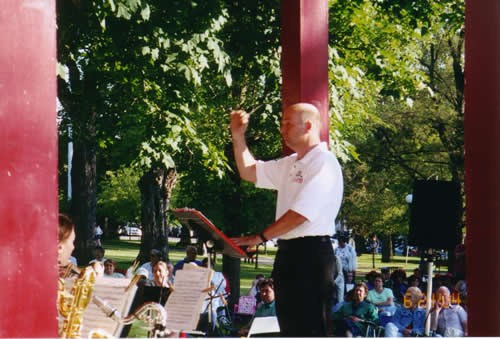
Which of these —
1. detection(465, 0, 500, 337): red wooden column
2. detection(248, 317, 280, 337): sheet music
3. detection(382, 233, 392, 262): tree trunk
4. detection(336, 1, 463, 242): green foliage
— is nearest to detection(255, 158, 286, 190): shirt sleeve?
detection(465, 0, 500, 337): red wooden column

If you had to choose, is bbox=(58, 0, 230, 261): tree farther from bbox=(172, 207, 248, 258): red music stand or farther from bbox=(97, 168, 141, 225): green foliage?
bbox=(97, 168, 141, 225): green foliage

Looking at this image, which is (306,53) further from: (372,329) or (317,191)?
(372,329)

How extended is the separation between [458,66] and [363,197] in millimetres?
7727

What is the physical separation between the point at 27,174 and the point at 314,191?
4.45 feet

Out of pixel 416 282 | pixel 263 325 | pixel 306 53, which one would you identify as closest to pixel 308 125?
pixel 306 53

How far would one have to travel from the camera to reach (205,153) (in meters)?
12.2

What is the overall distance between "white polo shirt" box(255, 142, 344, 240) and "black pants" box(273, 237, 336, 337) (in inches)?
2.6

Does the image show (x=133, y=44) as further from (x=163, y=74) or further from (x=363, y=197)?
(x=363, y=197)

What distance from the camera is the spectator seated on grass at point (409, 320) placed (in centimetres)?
961

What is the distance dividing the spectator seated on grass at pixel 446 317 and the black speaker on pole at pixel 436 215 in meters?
2.13

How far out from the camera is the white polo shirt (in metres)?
3.44

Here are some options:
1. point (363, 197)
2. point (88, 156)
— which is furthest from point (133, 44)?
point (363, 197)

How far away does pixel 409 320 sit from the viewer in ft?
32.6

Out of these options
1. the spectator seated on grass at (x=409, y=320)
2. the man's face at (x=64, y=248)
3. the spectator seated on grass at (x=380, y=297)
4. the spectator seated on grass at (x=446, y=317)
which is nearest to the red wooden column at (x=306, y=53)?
the man's face at (x=64, y=248)
